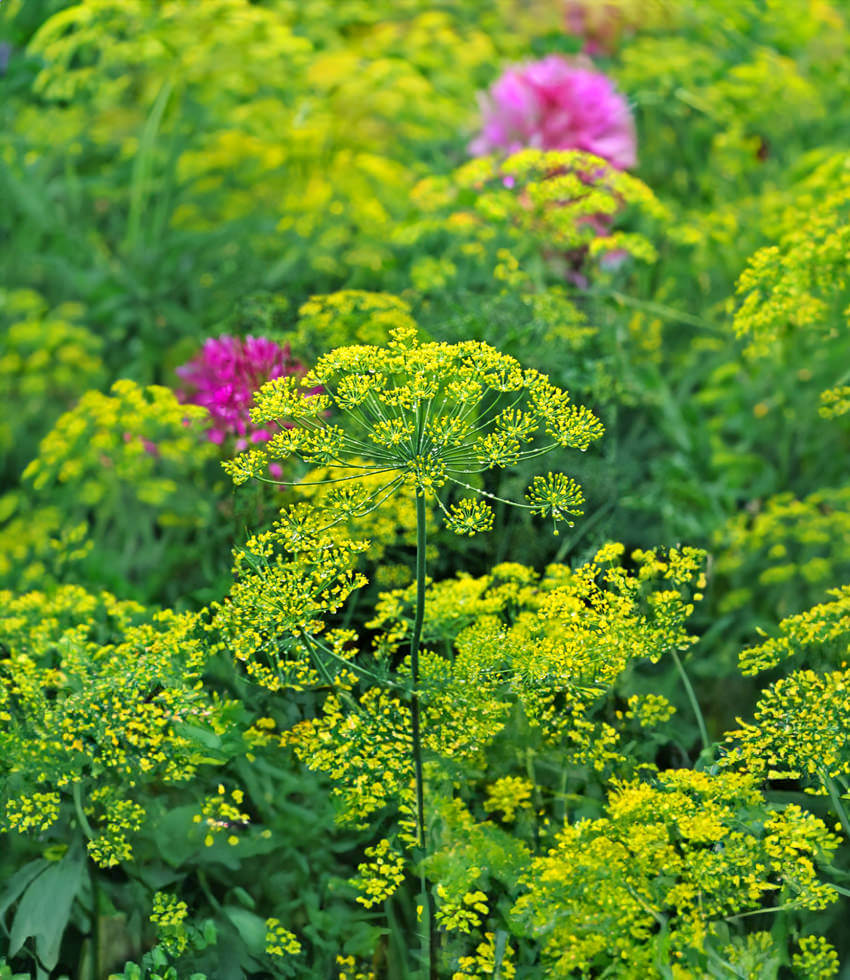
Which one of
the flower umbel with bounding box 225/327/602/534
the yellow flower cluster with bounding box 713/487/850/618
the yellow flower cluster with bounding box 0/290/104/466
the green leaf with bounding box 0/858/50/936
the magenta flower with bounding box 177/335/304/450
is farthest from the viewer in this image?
the yellow flower cluster with bounding box 0/290/104/466

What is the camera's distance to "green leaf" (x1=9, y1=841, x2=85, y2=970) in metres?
1.07

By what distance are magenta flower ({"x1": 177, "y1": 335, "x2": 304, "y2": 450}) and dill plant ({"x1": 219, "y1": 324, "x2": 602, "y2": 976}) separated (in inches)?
7.6

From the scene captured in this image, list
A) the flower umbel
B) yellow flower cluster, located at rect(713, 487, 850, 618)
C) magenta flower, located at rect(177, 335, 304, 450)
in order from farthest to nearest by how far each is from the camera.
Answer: yellow flower cluster, located at rect(713, 487, 850, 618) → magenta flower, located at rect(177, 335, 304, 450) → the flower umbel

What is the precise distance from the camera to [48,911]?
42.4 inches

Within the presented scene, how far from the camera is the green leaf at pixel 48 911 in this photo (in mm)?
1072

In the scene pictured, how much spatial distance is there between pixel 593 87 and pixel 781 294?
2.18 ft

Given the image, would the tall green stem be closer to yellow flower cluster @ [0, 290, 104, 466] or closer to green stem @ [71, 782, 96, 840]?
green stem @ [71, 782, 96, 840]

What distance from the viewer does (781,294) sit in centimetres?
119

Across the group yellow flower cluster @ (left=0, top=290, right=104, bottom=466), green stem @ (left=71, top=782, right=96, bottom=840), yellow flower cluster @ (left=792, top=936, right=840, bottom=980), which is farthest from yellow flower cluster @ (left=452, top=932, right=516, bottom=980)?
yellow flower cluster @ (left=0, top=290, right=104, bottom=466)

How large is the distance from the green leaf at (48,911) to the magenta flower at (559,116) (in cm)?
117

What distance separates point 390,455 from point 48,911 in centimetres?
58

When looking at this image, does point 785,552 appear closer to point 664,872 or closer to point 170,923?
point 664,872

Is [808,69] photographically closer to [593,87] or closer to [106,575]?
[593,87]

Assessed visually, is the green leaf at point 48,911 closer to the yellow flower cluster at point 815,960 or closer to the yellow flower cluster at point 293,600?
the yellow flower cluster at point 293,600
